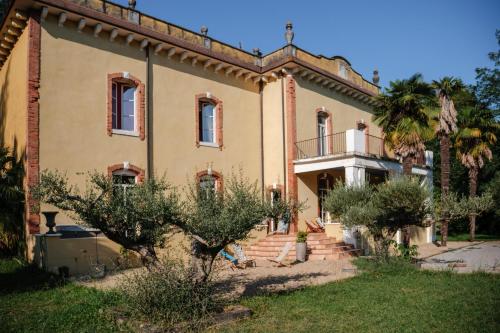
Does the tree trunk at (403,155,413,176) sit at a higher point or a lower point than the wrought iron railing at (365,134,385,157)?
lower

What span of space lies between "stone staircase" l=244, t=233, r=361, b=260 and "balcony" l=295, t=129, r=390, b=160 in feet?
9.82

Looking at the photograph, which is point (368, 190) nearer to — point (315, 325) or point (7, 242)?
point (315, 325)

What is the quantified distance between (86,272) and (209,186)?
553cm

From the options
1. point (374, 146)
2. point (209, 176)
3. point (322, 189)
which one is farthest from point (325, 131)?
point (209, 176)

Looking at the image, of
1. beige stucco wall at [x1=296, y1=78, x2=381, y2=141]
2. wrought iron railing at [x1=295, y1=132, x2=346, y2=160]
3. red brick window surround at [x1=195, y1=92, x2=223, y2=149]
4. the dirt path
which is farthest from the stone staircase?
beige stucco wall at [x1=296, y1=78, x2=381, y2=141]

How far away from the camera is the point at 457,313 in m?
6.47

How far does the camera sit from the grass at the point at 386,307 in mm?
5934

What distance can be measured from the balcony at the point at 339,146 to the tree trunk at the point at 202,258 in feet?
30.0

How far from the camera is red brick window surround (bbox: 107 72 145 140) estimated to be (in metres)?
12.4

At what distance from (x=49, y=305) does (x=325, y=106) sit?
13.1 m

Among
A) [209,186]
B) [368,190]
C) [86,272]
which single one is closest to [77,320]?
[209,186]

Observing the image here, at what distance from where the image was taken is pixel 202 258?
6.52 m

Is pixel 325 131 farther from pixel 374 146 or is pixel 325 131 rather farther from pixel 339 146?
pixel 374 146

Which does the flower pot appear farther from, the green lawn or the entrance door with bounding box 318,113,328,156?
the entrance door with bounding box 318,113,328,156
